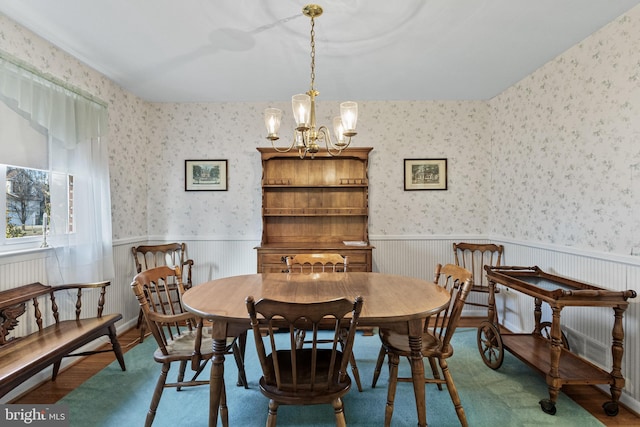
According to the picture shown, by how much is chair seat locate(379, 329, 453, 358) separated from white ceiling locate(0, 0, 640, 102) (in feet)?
6.75

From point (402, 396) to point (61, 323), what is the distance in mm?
2493

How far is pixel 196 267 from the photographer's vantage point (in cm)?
388

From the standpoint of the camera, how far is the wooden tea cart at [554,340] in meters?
1.95

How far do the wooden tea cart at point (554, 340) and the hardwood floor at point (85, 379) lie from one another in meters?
0.07

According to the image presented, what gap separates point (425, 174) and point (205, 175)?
8.52ft

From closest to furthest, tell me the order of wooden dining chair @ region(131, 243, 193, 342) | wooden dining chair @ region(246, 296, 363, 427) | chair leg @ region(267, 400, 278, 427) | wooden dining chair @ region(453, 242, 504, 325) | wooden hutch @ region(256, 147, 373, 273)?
wooden dining chair @ region(246, 296, 363, 427) → chair leg @ region(267, 400, 278, 427) → wooden dining chair @ region(131, 243, 193, 342) → wooden dining chair @ region(453, 242, 504, 325) → wooden hutch @ region(256, 147, 373, 273)

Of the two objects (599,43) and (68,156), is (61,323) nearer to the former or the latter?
(68,156)

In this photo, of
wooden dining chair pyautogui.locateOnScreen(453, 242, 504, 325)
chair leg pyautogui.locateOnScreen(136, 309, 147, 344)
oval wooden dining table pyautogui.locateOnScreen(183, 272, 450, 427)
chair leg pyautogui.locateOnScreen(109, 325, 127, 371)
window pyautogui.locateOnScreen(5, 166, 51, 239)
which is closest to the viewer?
oval wooden dining table pyautogui.locateOnScreen(183, 272, 450, 427)

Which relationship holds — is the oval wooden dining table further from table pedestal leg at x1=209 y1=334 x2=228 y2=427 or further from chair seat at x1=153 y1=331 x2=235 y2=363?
chair seat at x1=153 y1=331 x2=235 y2=363

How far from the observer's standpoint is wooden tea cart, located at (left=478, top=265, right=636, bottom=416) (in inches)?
76.8

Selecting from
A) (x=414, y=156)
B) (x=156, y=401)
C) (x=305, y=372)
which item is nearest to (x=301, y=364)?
(x=305, y=372)

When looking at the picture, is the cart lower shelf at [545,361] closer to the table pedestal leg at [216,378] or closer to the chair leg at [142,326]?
the table pedestal leg at [216,378]

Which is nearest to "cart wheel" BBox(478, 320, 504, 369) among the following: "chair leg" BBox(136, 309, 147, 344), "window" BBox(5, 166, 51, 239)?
"chair leg" BBox(136, 309, 147, 344)

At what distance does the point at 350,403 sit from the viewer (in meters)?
2.11
